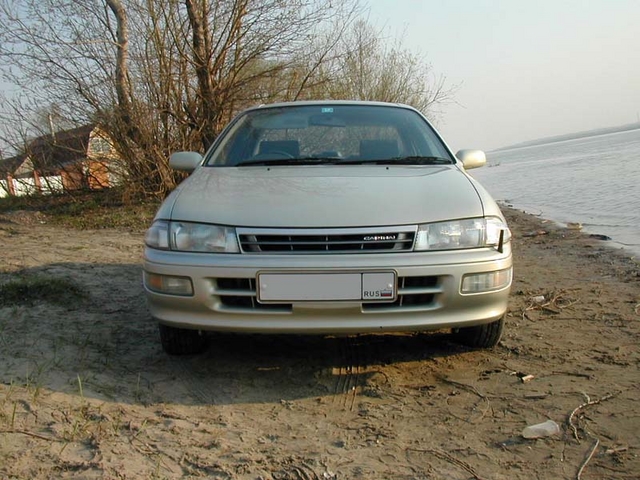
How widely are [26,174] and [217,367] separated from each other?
24.5ft

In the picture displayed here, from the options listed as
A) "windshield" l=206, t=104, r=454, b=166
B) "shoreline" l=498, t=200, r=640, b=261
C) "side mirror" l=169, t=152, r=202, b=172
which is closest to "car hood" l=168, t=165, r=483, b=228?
"windshield" l=206, t=104, r=454, b=166

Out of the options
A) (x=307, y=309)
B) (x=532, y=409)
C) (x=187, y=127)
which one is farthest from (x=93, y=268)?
(x=187, y=127)

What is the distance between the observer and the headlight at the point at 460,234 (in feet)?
8.93

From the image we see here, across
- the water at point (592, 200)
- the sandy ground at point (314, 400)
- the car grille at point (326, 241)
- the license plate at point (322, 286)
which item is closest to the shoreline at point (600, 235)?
the water at point (592, 200)

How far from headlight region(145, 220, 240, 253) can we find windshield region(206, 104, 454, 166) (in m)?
1.06

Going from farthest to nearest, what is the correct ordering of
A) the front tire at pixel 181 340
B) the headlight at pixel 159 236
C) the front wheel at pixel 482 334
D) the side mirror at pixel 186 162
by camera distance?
the side mirror at pixel 186 162 → the front wheel at pixel 482 334 → the front tire at pixel 181 340 → the headlight at pixel 159 236

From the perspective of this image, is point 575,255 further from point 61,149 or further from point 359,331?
point 61,149

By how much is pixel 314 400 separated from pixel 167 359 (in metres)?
0.97

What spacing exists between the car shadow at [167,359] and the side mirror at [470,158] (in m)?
1.24

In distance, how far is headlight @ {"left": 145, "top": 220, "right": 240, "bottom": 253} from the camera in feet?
8.90

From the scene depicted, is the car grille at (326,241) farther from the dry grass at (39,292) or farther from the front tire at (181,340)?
the dry grass at (39,292)

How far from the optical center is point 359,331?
8.77 ft

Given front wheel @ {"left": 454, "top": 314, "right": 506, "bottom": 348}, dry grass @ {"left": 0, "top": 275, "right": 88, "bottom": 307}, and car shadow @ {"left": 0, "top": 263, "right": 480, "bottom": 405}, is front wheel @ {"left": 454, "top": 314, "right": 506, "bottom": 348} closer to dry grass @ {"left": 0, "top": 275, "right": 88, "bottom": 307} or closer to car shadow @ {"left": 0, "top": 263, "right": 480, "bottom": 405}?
car shadow @ {"left": 0, "top": 263, "right": 480, "bottom": 405}

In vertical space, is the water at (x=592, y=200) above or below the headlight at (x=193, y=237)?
below
